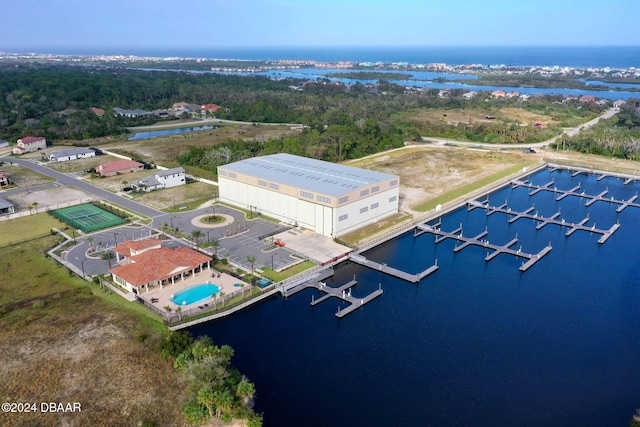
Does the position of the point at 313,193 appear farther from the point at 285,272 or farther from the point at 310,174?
the point at 285,272

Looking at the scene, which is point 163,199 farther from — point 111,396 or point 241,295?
point 111,396

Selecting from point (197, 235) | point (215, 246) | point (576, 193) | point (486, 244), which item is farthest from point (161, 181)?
point (576, 193)

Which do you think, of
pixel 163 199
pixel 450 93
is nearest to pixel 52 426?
pixel 163 199

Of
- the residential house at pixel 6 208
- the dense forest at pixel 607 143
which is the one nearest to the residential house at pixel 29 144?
the residential house at pixel 6 208

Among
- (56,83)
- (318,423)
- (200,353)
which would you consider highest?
(56,83)

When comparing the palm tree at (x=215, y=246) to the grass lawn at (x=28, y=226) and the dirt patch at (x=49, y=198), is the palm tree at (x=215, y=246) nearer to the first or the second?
the grass lawn at (x=28, y=226)
